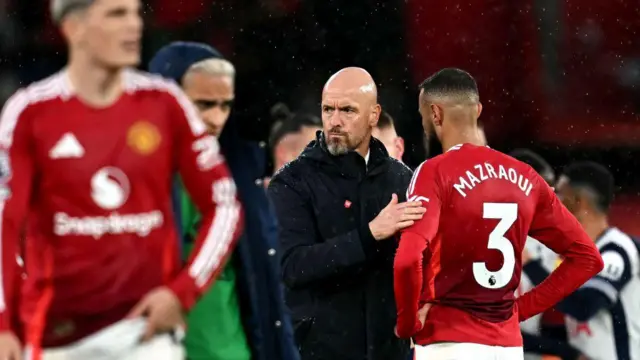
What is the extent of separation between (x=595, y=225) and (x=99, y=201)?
11.6 ft

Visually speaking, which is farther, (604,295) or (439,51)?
(439,51)

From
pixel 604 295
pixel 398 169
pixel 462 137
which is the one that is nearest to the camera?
pixel 462 137

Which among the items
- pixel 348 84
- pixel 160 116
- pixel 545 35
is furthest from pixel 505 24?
pixel 160 116

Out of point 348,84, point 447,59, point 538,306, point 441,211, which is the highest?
point 447,59

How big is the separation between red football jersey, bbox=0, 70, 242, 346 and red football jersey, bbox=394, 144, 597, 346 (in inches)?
54.4

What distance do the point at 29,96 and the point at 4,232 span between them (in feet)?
0.98

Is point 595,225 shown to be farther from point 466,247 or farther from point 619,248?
point 466,247

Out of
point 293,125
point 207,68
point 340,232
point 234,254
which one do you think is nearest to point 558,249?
point 340,232

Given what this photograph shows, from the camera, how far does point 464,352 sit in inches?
172

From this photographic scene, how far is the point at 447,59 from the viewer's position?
39.2ft

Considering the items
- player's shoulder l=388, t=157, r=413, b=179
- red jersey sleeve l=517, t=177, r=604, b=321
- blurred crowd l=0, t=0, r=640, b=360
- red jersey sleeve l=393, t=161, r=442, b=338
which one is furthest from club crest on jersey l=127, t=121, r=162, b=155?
blurred crowd l=0, t=0, r=640, b=360

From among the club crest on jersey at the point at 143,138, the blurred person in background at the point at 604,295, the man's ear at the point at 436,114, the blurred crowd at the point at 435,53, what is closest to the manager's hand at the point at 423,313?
the man's ear at the point at 436,114

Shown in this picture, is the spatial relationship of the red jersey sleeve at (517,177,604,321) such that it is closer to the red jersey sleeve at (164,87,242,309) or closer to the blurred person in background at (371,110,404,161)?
the blurred person in background at (371,110,404,161)

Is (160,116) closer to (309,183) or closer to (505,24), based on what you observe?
(309,183)
